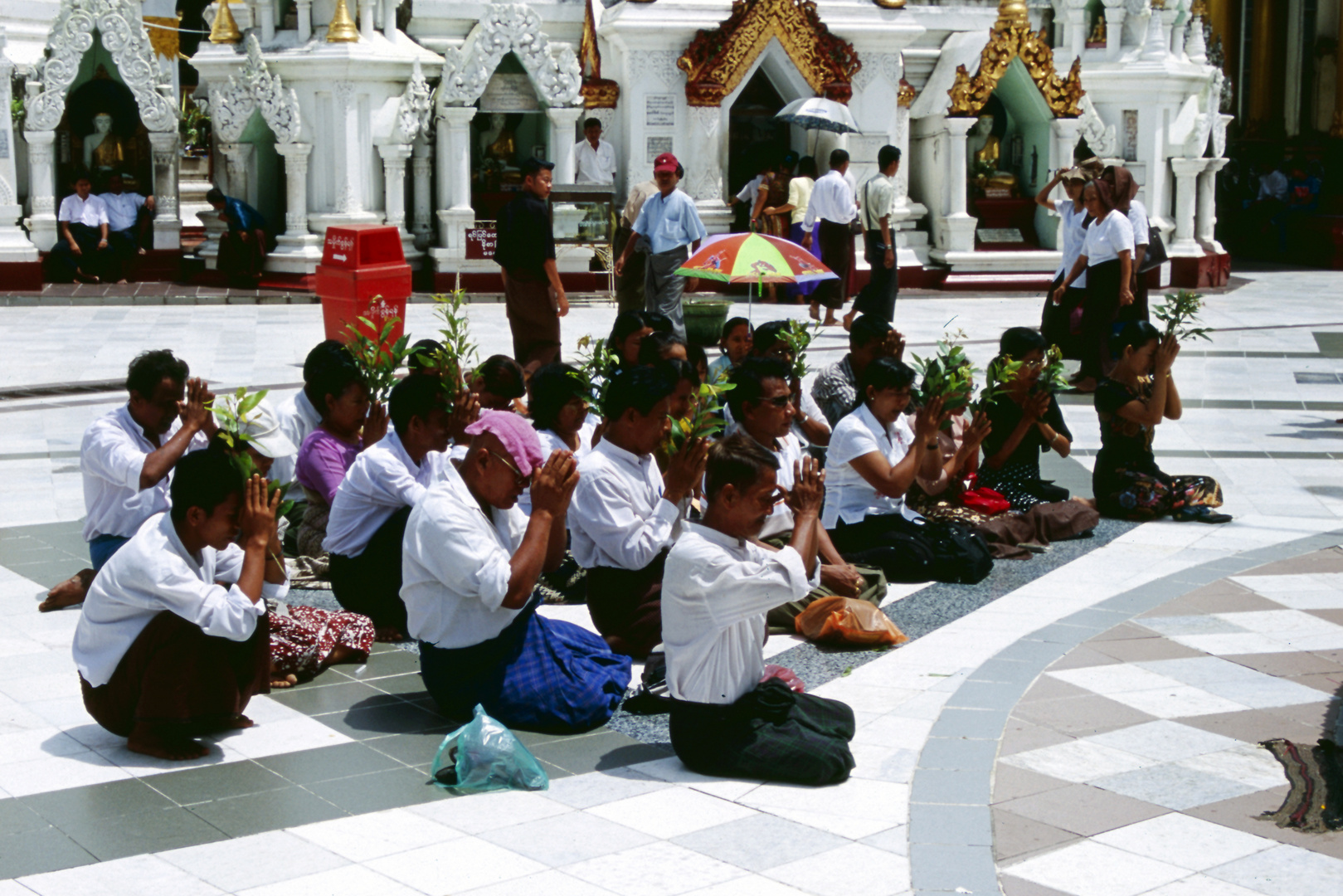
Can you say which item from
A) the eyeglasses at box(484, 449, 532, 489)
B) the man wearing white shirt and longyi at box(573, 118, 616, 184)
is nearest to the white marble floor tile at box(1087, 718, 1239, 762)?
the eyeglasses at box(484, 449, 532, 489)

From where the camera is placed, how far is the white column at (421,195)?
20109mm

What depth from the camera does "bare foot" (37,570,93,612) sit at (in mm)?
6852

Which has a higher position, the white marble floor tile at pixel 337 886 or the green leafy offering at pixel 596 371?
the green leafy offering at pixel 596 371

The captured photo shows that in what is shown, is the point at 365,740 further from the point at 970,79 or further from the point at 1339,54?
the point at 1339,54

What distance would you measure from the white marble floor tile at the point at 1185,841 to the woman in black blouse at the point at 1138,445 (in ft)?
13.4

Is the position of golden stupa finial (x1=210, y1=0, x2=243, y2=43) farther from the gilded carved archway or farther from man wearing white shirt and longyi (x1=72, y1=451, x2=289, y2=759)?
man wearing white shirt and longyi (x1=72, y1=451, x2=289, y2=759)

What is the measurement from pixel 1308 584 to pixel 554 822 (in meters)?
4.25

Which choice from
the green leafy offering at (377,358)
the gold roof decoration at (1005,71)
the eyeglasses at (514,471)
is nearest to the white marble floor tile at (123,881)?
the eyeglasses at (514,471)

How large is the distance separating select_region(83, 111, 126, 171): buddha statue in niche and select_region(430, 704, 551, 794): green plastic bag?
18.2m

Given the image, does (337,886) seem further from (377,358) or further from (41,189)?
(41,189)

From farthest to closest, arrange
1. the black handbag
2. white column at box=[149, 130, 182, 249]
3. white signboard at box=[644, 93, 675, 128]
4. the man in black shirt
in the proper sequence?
white column at box=[149, 130, 182, 249] → white signboard at box=[644, 93, 675, 128] → the black handbag → the man in black shirt

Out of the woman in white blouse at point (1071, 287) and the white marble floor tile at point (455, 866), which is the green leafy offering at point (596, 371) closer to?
the white marble floor tile at point (455, 866)

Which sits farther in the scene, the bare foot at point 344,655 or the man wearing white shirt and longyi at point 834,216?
the man wearing white shirt and longyi at point 834,216

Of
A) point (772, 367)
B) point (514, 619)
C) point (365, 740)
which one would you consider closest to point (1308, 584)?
point (772, 367)
